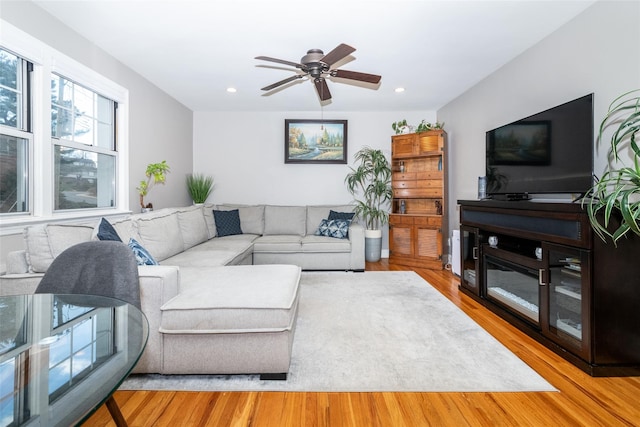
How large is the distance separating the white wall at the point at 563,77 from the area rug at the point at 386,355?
168 cm

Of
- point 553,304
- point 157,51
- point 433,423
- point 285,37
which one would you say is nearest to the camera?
point 433,423

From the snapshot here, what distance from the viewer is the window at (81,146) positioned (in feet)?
8.83

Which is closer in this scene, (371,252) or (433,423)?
(433,423)

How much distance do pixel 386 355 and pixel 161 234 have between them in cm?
238

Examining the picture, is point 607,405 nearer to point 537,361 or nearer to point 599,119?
point 537,361

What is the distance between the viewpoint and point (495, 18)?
2486mm

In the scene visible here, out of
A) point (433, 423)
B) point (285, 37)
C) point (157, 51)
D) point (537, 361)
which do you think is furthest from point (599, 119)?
point (157, 51)

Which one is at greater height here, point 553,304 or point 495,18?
point 495,18

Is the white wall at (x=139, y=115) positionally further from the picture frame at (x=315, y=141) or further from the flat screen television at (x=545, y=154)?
the flat screen television at (x=545, y=154)

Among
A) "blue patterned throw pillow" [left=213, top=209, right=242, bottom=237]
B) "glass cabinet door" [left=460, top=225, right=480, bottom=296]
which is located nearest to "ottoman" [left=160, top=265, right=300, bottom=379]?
"glass cabinet door" [left=460, top=225, right=480, bottom=296]

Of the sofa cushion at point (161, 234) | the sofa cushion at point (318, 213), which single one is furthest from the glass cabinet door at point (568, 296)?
the sofa cushion at point (161, 234)

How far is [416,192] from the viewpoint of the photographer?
4.77 m

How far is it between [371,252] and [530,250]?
8.81 ft

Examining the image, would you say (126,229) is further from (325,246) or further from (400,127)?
(400,127)
